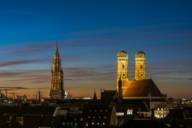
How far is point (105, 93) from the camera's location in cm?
18650

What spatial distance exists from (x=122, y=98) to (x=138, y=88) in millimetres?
6920

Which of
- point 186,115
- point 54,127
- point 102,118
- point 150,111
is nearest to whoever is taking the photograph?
point 54,127

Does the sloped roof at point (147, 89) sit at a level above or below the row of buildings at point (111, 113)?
Result: above

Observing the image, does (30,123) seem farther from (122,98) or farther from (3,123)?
(122,98)

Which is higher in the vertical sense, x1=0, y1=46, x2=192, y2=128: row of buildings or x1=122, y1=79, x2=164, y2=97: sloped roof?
x1=122, y1=79, x2=164, y2=97: sloped roof

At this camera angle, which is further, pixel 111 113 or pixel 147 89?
pixel 147 89

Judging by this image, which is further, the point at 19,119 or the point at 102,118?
the point at 19,119

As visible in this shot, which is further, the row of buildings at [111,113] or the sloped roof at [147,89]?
the sloped roof at [147,89]

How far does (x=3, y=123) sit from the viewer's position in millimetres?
127812

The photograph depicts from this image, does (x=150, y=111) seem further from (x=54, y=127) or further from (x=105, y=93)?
(x=54, y=127)

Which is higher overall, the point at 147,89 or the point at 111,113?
the point at 147,89

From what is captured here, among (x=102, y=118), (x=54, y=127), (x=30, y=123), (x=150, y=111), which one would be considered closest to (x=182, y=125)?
(x=102, y=118)

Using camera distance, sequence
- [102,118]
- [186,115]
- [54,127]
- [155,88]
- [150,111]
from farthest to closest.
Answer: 1. [155,88]
2. [150,111]
3. [186,115]
4. [102,118]
5. [54,127]

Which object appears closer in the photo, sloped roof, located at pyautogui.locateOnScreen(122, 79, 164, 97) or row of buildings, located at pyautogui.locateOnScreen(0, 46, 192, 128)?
row of buildings, located at pyautogui.locateOnScreen(0, 46, 192, 128)
